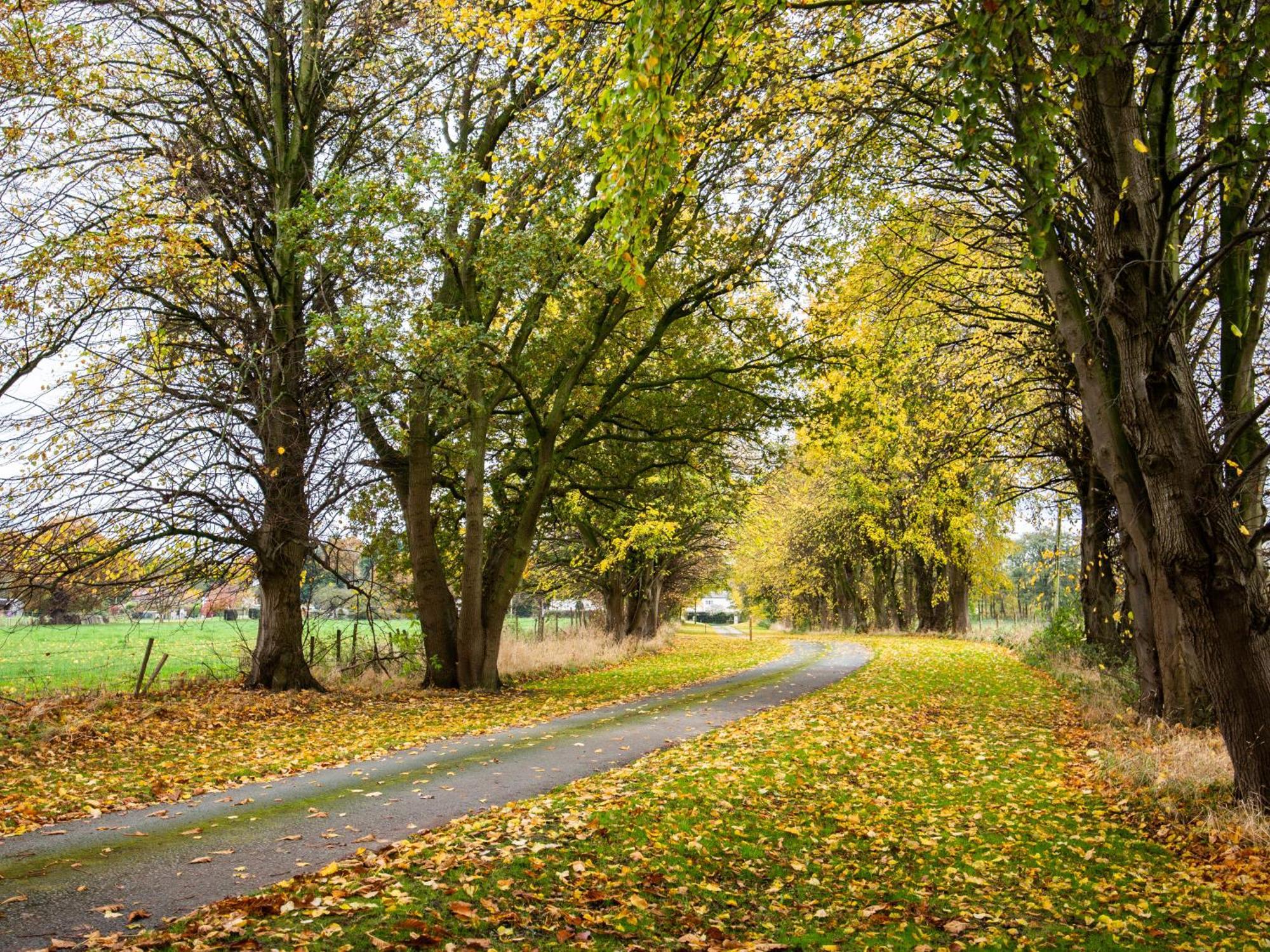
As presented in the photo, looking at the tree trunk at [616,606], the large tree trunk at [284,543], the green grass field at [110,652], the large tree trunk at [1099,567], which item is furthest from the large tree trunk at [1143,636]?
the tree trunk at [616,606]

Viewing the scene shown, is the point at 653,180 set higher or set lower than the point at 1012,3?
lower

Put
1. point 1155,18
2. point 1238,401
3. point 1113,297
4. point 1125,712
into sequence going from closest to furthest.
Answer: point 1113,297 < point 1155,18 < point 1238,401 < point 1125,712

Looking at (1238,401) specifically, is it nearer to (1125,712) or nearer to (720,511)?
(1125,712)

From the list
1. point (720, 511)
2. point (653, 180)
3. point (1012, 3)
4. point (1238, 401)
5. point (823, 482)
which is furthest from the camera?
point (823, 482)

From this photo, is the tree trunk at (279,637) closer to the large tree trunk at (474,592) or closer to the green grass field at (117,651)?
the green grass field at (117,651)

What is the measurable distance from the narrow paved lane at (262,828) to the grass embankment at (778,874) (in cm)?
40

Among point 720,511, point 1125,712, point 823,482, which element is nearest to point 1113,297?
point 1125,712

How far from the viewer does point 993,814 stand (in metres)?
7.32

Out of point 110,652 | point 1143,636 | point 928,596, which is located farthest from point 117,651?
point 928,596

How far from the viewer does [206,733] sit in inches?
406

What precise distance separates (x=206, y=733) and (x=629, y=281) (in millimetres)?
8911

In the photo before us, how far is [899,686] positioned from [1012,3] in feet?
47.4

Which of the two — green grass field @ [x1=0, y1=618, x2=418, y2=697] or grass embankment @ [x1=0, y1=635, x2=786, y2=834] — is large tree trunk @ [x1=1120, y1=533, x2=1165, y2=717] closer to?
grass embankment @ [x1=0, y1=635, x2=786, y2=834]

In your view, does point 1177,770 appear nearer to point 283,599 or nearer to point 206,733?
point 206,733
